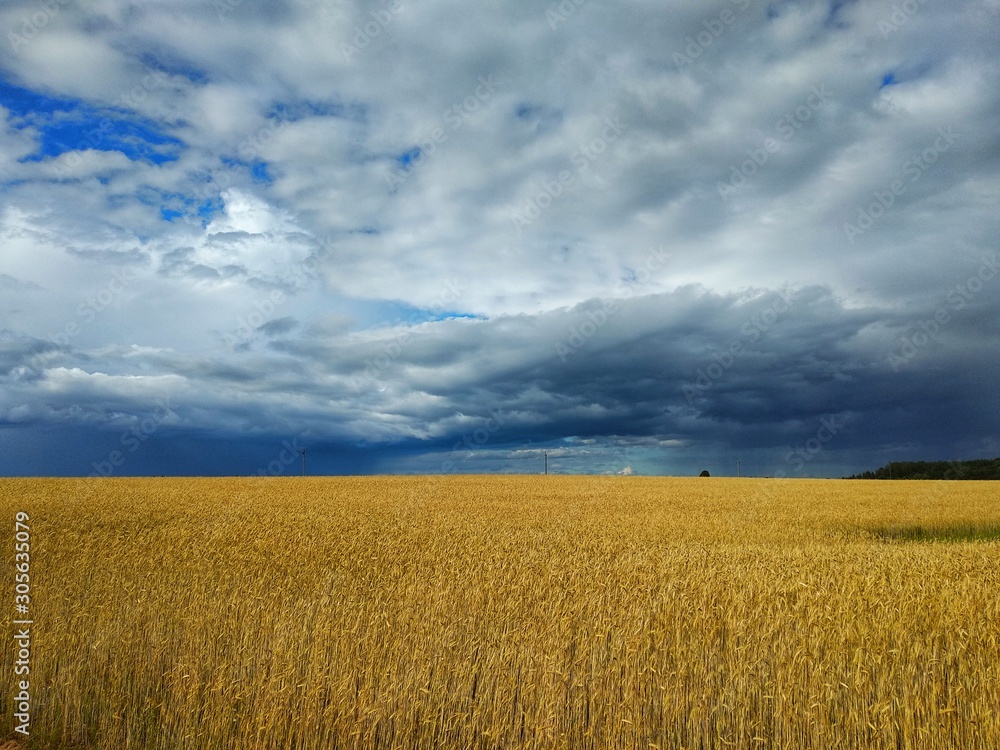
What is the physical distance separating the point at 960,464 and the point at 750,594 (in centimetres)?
14042

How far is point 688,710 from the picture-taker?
20.5 feet

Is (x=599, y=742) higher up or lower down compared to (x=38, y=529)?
lower down

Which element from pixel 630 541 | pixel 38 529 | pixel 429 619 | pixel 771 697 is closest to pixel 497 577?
pixel 429 619

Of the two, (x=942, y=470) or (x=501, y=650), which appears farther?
(x=942, y=470)

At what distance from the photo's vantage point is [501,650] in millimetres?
6988

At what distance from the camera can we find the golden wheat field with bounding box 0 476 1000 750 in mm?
6098

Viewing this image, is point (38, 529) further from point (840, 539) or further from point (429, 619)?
point (840, 539)

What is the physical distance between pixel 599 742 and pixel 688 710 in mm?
1058

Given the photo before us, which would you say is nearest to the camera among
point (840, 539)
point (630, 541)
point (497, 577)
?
point (497, 577)

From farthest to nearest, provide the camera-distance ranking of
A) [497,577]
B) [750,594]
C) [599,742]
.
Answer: [497,577] < [750,594] < [599,742]

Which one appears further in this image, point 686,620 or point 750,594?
point 750,594

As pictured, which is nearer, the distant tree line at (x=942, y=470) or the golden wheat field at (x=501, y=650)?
the golden wheat field at (x=501, y=650)

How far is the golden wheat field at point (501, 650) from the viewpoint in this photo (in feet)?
20.0

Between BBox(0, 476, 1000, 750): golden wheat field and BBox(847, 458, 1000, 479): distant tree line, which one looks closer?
BBox(0, 476, 1000, 750): golden wheat field
